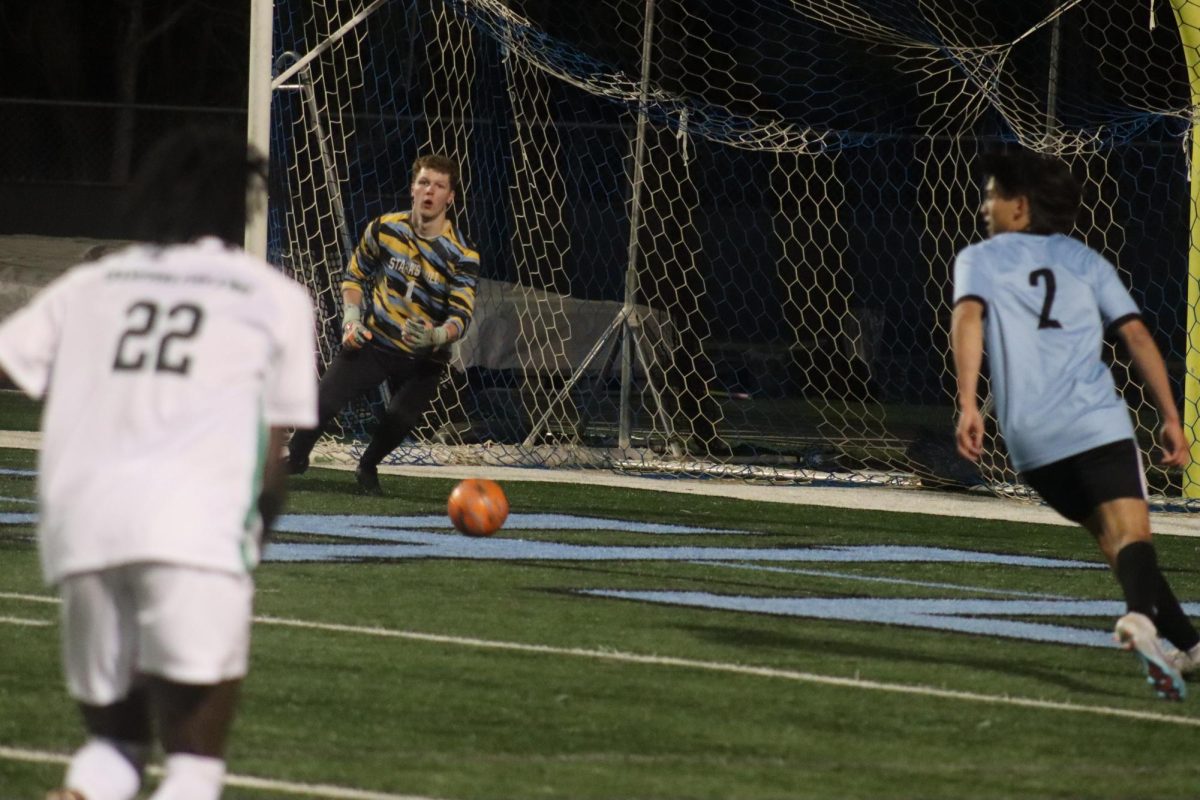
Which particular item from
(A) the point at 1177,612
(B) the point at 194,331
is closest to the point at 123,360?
(B) the point at 194,331

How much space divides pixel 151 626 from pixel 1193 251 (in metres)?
12.6

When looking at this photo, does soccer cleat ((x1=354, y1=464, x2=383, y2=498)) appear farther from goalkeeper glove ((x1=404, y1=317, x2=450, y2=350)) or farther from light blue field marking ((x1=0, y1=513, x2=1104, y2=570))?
light blue field marking ((x1=0, y1=513, x2=1104, y2=570))

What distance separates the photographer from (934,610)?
9.80m

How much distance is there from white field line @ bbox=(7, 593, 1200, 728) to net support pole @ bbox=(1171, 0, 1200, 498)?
832cm

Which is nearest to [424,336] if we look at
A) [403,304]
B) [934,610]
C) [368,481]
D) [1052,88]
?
[403,304]

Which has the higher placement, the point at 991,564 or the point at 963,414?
the point at 963,414

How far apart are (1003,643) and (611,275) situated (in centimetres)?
2099

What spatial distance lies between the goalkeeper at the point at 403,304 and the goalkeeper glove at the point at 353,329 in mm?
11

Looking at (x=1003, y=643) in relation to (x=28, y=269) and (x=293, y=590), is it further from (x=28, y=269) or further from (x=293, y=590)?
(x=28, y=269)

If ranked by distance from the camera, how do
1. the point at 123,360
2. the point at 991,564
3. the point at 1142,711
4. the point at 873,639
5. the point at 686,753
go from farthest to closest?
the point at 991,564 < the point at 873,639 < the point at 1142,711 < the point at 686,753 < the point at 123,360

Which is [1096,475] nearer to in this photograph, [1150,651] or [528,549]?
[1150,651]

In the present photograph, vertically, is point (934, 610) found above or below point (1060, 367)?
below

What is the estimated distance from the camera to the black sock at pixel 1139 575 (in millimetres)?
7512

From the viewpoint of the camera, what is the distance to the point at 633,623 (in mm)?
8859
